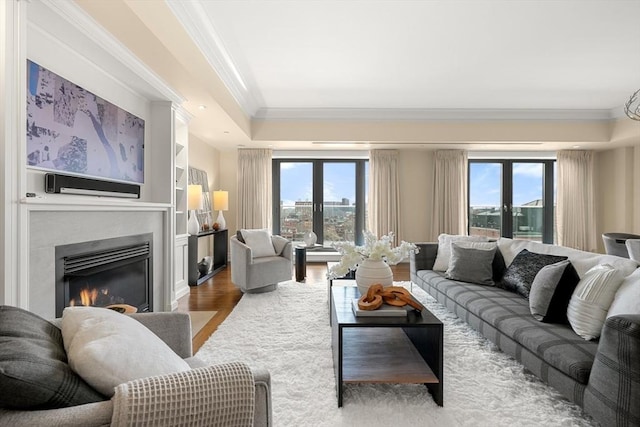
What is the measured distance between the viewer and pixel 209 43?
121 inches

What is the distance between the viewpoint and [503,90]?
4.52 meters

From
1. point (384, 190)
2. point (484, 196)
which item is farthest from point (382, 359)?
point (484, 196)

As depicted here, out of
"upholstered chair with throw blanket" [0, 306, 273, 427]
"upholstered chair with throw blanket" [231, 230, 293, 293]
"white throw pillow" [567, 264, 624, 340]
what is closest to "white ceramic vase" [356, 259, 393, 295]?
"white throw pillow" [567, 264, 624, 340]

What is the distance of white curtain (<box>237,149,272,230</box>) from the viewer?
20.5 ft

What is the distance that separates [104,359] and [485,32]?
3.63 meters

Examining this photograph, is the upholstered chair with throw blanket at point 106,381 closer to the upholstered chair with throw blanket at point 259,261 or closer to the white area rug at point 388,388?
the white area rug at point 388,388

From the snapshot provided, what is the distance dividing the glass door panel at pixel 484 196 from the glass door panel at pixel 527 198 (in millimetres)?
315

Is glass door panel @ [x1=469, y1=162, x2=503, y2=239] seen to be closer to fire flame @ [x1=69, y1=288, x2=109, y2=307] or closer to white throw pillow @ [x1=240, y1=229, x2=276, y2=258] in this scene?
white throw pillow @ [x1=240, y1=229, x2=276, y2=258]

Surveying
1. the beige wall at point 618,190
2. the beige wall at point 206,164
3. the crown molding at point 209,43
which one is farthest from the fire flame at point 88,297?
the beige wall at point 618,190

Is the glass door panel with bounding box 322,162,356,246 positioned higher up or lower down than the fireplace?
higher up

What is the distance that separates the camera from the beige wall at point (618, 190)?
601 cm

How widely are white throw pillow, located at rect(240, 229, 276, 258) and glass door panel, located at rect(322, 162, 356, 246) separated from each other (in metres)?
2.18

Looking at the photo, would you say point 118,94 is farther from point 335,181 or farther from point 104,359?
point 335,181

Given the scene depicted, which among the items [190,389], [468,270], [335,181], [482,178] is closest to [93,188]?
[190,389]
